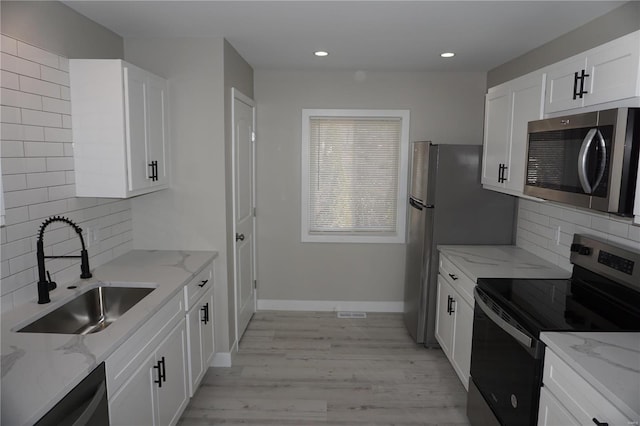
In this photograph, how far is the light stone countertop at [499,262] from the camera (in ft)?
9.20

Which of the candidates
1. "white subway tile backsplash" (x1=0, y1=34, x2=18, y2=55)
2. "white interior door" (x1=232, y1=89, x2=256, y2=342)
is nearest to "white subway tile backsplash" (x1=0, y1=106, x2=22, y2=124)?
"white subway tile backsplash" (x1=0, y1=34, x2=18, y2=55)

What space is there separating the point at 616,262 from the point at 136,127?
2.81 m

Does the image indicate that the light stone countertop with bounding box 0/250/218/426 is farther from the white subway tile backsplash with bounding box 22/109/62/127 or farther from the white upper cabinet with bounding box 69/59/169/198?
the white subway tile backsplash with bounding box 22/109/62/127

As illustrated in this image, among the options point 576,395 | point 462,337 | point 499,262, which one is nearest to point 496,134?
point 499,262

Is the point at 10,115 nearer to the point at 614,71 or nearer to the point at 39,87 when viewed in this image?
the point at 39,87

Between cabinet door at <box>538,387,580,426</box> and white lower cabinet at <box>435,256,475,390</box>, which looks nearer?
cabinet door at <box>538,387,580,426</box>

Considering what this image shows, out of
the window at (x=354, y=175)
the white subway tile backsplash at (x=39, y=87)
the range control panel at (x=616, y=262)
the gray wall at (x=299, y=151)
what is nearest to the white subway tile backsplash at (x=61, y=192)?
the white subway tile backsplash at (x=39, y=87)

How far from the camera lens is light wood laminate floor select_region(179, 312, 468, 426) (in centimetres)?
281

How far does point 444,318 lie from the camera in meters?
3.40

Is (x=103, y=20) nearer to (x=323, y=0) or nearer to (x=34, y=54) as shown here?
(x=34, y=54)

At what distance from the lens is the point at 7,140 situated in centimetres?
204

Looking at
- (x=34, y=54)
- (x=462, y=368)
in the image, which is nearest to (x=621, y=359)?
(x=462, y=368)

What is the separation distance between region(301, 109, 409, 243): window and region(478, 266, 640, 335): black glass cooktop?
1.94 meters

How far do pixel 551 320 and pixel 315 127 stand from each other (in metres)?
2.98
